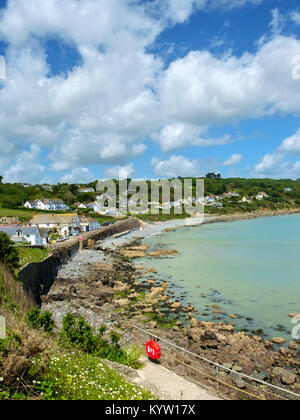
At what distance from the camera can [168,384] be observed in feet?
32.6

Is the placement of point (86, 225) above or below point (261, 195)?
below

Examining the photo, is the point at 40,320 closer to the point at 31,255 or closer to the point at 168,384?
the point at 168,384

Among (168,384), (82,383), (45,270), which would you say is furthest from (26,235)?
(82,383)

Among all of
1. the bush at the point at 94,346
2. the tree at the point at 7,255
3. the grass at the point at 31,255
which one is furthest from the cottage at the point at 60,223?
the bush at the point at 94,346

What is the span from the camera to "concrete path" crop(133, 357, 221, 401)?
356 inches

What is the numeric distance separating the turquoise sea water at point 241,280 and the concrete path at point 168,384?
8.37 meters

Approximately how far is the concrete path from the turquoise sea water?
837 centimetres

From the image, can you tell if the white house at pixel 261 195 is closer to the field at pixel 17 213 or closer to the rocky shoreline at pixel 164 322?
the field at pixel 17 213

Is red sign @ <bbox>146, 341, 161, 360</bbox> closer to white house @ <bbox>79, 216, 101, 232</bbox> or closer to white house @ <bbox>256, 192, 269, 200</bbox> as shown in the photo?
white house @ <bbox>79, 216, 101, 232</bbox>

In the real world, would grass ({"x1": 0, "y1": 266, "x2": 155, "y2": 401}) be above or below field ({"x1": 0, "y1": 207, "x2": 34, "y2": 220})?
below

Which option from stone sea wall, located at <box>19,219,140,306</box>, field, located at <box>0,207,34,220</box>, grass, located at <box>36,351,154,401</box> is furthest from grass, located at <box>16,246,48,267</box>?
field, located at <box>0,207,34,220</box>

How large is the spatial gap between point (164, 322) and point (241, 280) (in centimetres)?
1305

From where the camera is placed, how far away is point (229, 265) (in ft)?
119
